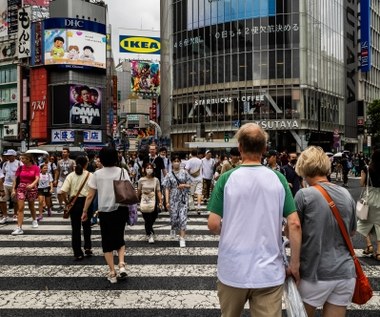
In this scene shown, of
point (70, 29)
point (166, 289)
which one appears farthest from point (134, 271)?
point (70, 29)

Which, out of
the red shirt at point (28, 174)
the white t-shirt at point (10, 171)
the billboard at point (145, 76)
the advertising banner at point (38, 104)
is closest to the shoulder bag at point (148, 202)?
the red shirt at point (28, 174)

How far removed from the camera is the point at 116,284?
5.93 metres

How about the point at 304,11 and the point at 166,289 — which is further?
the point at 304,11

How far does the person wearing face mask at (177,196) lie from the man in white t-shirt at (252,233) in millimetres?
5662

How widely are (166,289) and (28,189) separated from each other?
553 centimetres

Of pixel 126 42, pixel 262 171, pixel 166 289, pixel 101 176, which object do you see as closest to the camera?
pixel 262 171

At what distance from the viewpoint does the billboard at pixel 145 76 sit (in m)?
122

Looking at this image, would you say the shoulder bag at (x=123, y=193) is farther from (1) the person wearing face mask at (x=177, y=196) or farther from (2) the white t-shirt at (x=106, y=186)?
(1) the person wearing face mask at (x=177, y=196)

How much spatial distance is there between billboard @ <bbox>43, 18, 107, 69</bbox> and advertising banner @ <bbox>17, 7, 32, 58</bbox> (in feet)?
14.1

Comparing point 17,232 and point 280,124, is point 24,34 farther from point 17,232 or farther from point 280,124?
point 17,232

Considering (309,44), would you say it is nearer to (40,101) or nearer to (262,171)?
(40,101)

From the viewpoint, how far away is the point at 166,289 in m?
5.68

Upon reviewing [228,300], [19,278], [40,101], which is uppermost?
[40,101]

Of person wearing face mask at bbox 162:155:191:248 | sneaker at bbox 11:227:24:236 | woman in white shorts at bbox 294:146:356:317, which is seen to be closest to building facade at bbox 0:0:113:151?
sneaker at bbox 11:227:24:236
